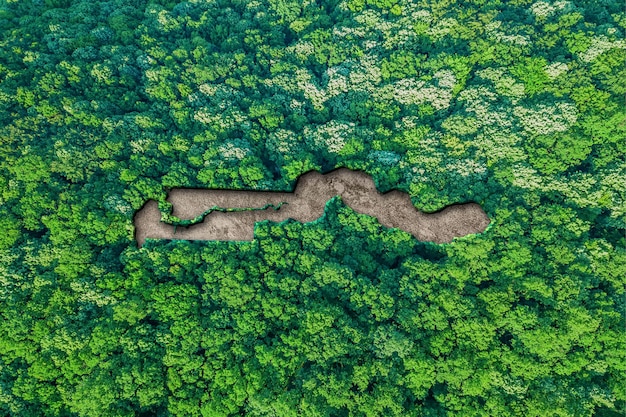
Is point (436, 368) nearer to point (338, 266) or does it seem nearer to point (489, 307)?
point (489, 307)

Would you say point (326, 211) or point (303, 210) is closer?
point (326, 211)

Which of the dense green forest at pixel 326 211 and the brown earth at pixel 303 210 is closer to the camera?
the dense green forest at pixel 326 211

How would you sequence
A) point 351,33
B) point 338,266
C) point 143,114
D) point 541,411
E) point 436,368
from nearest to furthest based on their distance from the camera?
point 541,411 → point 436,368 → point 338,266 → point 143,114 → point 351,33

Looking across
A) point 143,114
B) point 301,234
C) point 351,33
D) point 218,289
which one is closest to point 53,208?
point 143,114

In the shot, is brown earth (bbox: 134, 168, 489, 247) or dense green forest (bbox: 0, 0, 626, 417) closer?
dense green forest (bbox: 0, 0, 626, 417)
